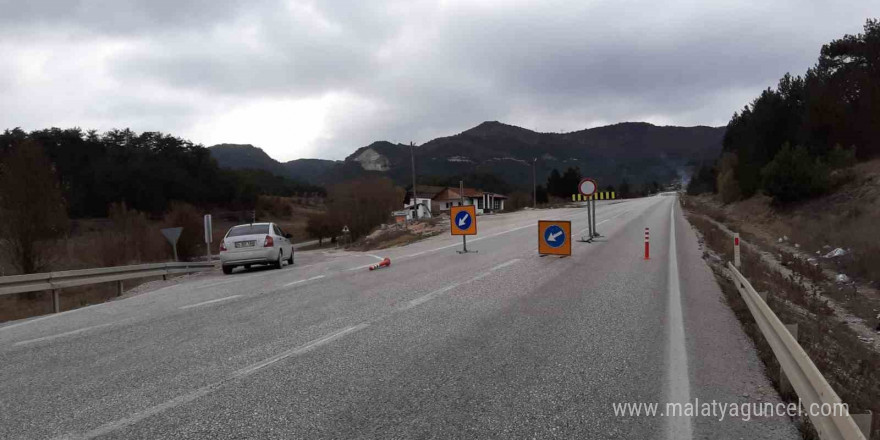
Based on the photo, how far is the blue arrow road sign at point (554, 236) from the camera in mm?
16312

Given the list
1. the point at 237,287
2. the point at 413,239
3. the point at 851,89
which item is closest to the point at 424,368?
the point at 237,287

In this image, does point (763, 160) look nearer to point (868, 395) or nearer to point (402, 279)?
point (402, 279)

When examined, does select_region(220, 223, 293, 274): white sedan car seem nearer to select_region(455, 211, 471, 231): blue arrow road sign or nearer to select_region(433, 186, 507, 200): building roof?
select_region(455, 211, 471, 231): blue arrow road sign

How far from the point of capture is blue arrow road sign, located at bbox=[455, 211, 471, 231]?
19047mm

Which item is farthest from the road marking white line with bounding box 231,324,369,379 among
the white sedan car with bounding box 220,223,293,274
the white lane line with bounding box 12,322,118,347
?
the white sedan car with bounding box 220,223,293,274

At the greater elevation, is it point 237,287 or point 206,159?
point 206,159

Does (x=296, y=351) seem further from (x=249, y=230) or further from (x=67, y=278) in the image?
(x=249, y=230)

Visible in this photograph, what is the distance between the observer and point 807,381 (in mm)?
3941

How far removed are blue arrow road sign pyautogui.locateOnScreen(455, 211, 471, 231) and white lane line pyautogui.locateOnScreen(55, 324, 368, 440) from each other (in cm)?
1243

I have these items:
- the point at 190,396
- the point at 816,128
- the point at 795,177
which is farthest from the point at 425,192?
the point at 190,396

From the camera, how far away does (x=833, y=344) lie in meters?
7.77

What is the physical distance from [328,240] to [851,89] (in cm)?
6364

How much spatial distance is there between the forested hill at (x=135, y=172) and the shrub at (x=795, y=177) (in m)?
73.7

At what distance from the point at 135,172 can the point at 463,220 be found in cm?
7988
